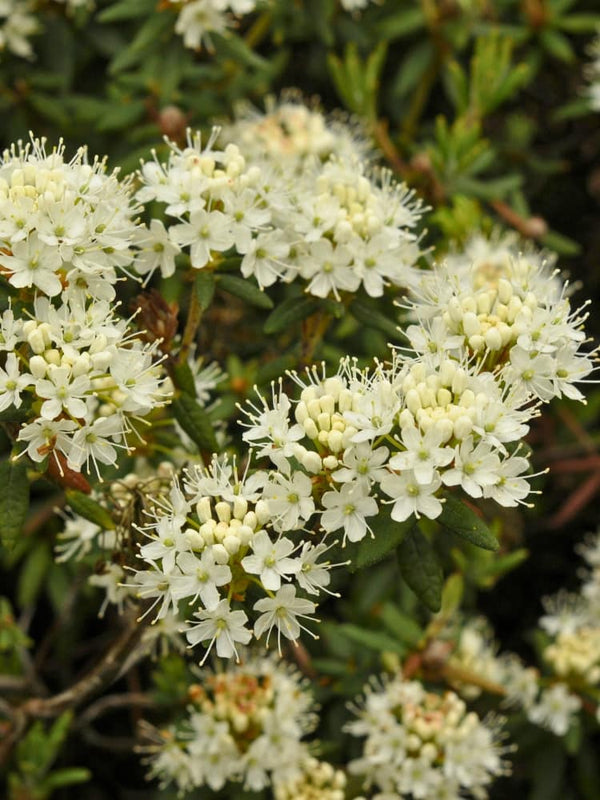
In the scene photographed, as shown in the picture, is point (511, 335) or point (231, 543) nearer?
point (231, 543)

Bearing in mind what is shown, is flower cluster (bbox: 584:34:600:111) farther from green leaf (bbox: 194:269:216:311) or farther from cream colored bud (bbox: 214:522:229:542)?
cream colored bud (bbox: 214:522:229:542)

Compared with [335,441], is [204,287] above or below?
above

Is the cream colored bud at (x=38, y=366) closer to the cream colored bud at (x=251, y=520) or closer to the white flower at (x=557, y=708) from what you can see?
the cream colored bud at (x=251, y=520)

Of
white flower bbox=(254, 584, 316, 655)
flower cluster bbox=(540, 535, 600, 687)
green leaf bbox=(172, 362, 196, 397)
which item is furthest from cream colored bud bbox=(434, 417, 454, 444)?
flower cluster bbox=(540, 535, 600, 687)

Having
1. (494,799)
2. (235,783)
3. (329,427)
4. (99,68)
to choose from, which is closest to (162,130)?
(99,68)

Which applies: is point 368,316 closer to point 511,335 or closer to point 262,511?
point 511,335

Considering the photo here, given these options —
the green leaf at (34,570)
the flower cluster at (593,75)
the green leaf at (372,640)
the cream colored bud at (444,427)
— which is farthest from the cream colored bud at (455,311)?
the flower cluster at (593,75)

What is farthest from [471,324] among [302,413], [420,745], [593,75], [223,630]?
[593,75]
